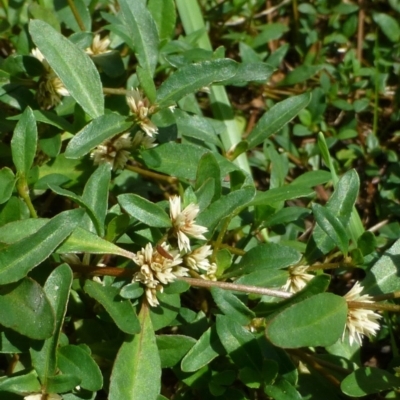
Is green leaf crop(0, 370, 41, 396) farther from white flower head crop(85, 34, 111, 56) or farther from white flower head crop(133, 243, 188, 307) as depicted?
white flower head crop(85, 34, 111, 56)

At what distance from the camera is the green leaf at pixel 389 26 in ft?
9.10

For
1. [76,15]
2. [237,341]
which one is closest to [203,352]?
[237,341]

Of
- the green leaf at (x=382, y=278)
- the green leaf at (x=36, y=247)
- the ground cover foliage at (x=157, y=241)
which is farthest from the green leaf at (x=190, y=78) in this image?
the green leaf at (x=382, y=278)

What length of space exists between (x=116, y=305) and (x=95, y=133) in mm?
430

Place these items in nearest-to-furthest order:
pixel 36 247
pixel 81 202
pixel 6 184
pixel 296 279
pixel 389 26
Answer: pixel 36 247, pixel 81 202, pixel 6 184, pixel 296 279, pixel 389 26

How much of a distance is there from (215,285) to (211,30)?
54.8 inches

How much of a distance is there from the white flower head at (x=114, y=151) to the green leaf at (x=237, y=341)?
0.53 meters

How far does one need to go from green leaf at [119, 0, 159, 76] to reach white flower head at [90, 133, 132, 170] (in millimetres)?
202

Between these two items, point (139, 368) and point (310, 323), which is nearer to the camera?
point (310, 323)

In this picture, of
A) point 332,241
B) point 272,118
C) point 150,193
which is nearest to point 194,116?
point 272,118

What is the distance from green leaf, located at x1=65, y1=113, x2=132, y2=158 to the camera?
5.32 feet

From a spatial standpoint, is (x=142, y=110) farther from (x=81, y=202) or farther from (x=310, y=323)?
(x=310, y=323)

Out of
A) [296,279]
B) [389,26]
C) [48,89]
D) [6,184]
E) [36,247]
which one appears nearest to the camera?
[36,247]

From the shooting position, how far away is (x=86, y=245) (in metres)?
1.62
